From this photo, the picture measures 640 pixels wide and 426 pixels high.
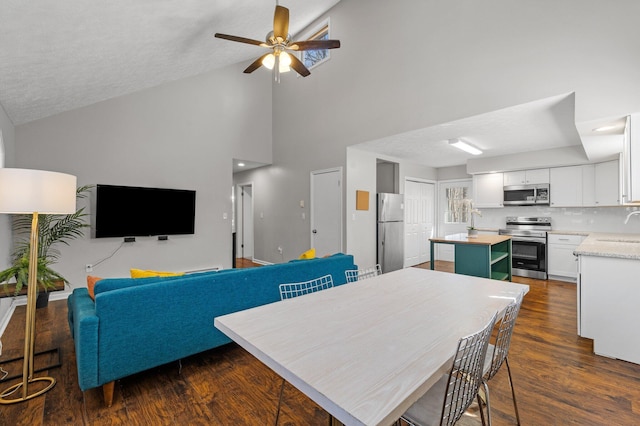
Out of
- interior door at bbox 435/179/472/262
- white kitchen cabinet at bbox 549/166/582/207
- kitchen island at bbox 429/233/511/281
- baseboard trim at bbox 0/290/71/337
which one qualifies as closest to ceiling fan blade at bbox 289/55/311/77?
kitchen island at bbox 429/233/511/281

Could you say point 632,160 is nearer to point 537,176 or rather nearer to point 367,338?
point 367,338

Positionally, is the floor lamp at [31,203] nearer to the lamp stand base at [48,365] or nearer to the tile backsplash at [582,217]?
the lamp stand base at [48,365]

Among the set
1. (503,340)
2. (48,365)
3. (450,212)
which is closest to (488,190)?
(450,212)

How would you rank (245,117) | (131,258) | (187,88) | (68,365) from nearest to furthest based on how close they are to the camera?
(68,365) → (131,258) → (187,88) → (245,117)

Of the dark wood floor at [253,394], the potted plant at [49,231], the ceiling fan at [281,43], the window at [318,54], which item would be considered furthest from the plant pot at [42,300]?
the window at [318,54]

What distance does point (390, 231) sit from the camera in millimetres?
5609

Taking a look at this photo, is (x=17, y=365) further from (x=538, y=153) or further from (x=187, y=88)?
(x=538, y=153)

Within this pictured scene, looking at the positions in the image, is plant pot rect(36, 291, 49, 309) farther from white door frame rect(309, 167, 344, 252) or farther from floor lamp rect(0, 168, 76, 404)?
white door frame rect(309, 167, 344, 252)

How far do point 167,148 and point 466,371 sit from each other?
529cm

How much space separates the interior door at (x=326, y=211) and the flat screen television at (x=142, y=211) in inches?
85.2

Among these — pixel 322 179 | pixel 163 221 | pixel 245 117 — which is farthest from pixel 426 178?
pixel 163 221

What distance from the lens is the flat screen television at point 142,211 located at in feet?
14.3

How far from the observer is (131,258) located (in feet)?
15.3

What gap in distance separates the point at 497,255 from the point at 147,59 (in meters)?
5.36
